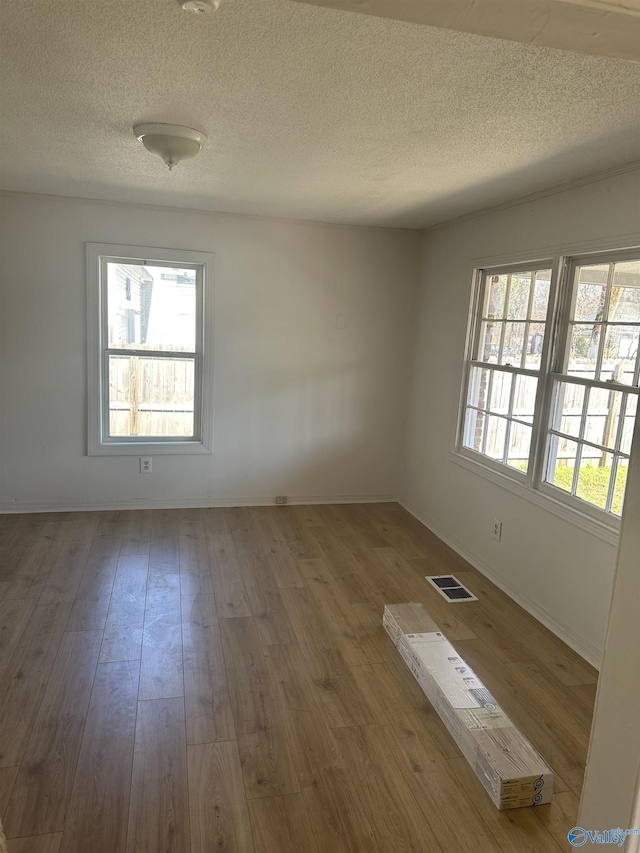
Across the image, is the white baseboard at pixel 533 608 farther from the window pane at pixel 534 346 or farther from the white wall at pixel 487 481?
the window pane at pixel 534 346

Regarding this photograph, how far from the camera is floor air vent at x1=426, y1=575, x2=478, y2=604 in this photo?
3.38m

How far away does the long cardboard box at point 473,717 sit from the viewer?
191 centimetres

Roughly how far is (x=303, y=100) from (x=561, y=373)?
78.1 inches

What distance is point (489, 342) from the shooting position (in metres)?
3.90

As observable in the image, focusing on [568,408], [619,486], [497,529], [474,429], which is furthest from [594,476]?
[474,429]

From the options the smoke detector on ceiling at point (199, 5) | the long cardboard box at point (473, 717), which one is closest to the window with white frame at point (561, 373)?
the long cardboard box at point (473, 717)

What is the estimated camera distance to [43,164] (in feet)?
10.4

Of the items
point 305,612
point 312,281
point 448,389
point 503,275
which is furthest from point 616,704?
point 312,281

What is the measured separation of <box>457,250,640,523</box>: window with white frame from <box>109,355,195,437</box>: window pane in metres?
2.30

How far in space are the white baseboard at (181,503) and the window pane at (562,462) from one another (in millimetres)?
2130

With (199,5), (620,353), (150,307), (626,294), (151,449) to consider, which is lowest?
(151,449)

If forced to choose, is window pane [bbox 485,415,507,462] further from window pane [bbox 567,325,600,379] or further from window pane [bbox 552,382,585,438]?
window pane [bbox 567,325,600,379]

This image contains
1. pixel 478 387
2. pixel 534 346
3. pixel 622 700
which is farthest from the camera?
pixel 478 387

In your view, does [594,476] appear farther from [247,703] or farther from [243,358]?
[243,358]
